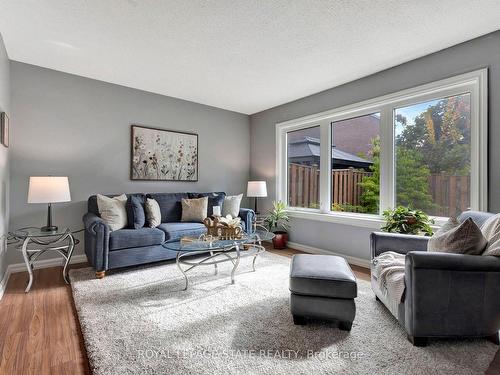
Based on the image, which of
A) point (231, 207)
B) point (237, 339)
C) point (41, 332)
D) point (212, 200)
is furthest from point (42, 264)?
point (237, 339)

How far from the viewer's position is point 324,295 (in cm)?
190

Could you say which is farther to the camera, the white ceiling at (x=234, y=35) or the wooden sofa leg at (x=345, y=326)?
the white ceiling at (x=234, y=35)

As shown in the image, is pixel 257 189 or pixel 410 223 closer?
pixel 410 223

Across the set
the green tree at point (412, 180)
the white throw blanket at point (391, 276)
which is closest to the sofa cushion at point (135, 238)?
the white throw blanket at point (391, 276)

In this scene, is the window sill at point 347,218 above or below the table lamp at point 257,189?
below

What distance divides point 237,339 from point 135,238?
1918 millimetres

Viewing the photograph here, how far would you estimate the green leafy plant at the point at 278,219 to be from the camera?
4535mm

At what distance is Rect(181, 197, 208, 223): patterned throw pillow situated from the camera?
3.98 metres

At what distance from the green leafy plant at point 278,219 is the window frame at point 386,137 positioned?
140 millimetres

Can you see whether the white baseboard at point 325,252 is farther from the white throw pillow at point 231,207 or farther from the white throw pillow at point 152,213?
the white throw pillow at point 152,213

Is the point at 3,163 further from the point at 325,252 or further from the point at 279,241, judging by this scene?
the point at 325,252

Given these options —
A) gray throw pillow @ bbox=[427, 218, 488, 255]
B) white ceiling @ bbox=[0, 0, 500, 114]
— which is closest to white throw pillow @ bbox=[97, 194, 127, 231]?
white ceiling @ bbox=[0, 0, 500, 114]

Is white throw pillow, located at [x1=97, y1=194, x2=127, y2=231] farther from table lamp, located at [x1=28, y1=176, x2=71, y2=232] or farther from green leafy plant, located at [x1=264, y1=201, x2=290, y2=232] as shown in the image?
green leafy plant, located at [x1=264, y1=201, x2=290, y2=232]

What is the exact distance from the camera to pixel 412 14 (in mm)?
2252
